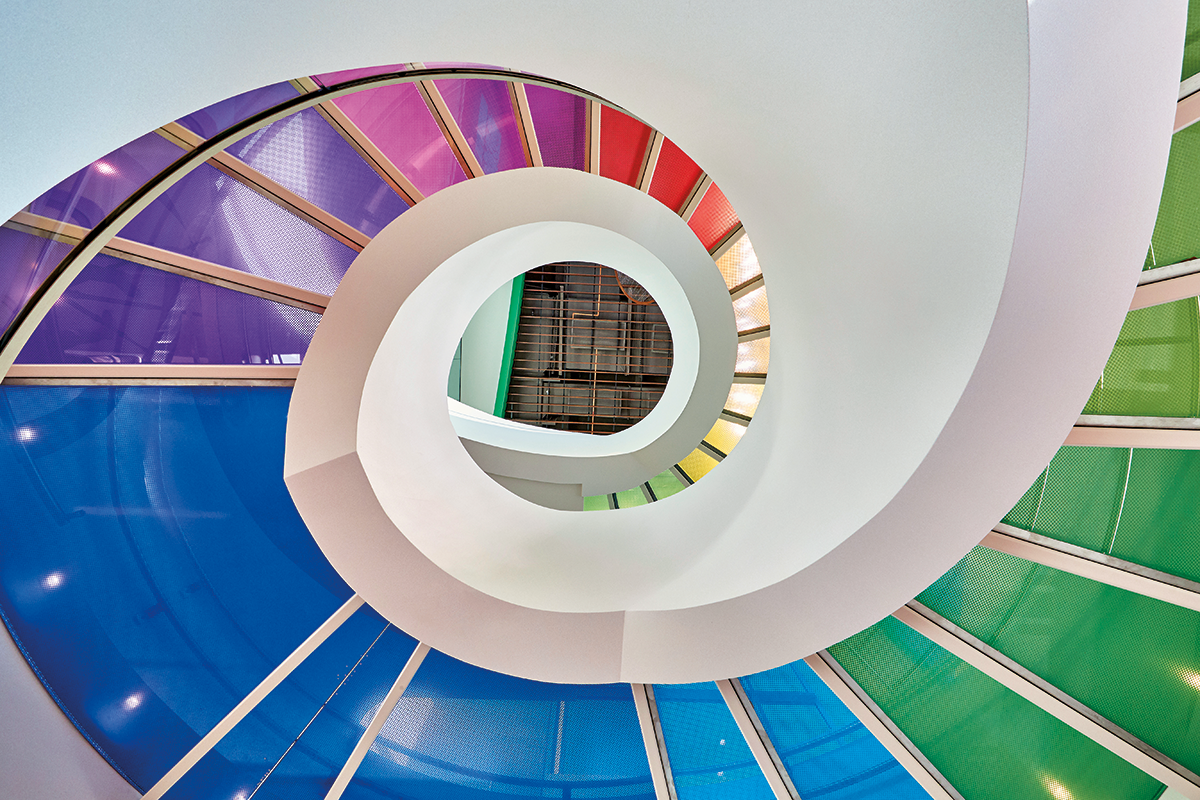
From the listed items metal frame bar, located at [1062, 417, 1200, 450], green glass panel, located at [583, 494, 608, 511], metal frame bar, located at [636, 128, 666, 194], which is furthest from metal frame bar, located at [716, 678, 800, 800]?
green glass panel, located at [583, 494, 608, 511]

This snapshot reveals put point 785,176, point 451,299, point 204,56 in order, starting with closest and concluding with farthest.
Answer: point 204,56
point 785,176
point 451,299

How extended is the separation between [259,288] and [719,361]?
21.7ft

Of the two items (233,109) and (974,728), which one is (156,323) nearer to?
(233,109)

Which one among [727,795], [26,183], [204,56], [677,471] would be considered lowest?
[727,795]

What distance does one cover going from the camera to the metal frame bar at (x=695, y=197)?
6.98m

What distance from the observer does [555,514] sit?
20.9 feet

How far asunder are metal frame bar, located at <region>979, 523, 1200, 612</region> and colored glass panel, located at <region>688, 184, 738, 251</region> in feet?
16.1

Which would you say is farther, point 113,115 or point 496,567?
point 496,567

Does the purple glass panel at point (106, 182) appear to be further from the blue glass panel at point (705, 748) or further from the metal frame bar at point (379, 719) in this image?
the blue glass panel at point (705, 748)

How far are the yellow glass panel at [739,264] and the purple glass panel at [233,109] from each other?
5.54 metres

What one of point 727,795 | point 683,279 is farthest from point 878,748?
point 683,279

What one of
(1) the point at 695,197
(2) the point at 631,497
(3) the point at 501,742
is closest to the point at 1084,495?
(1) the point at 695,197

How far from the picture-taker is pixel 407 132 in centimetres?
475

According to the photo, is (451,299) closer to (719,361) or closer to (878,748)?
(719,361)
